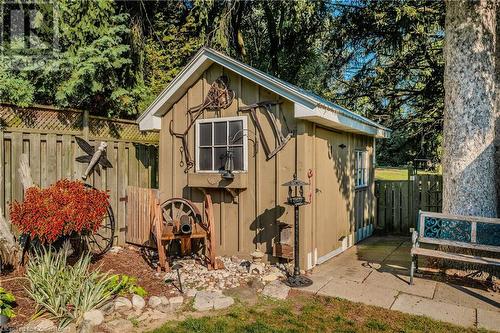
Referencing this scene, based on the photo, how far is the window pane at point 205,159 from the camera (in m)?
5.85

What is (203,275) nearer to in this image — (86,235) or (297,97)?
(86,235)

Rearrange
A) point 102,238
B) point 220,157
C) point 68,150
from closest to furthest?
point 68,150
point 220,157
point 102,238

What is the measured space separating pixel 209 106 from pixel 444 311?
14.3ft

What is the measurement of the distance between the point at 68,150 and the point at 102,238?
Answer: 64.8 inches

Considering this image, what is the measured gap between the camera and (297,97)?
191 inches

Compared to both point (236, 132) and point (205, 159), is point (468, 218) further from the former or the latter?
point (205, 159)

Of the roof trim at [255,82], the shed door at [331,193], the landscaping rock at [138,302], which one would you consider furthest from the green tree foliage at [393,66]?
the landscaping rock at [138,302]

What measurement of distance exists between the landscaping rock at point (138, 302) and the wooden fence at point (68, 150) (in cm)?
246

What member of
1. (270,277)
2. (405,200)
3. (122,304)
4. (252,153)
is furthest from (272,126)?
(405,200)

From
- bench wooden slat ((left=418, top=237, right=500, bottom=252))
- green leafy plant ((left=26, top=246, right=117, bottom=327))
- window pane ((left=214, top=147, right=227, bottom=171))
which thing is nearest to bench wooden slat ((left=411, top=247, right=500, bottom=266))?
bench wooden slat ((left=418, top=237, right=500, bottom=252))

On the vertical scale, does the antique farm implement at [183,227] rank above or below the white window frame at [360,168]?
below

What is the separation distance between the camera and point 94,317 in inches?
137

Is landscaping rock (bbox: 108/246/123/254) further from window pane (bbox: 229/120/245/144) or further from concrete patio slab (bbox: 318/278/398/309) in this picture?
concrete patio slab (bbox: 318/278/398/309)

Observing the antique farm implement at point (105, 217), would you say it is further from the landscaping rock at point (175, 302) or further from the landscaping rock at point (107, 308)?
the landscaping rock at point (175, 302)
